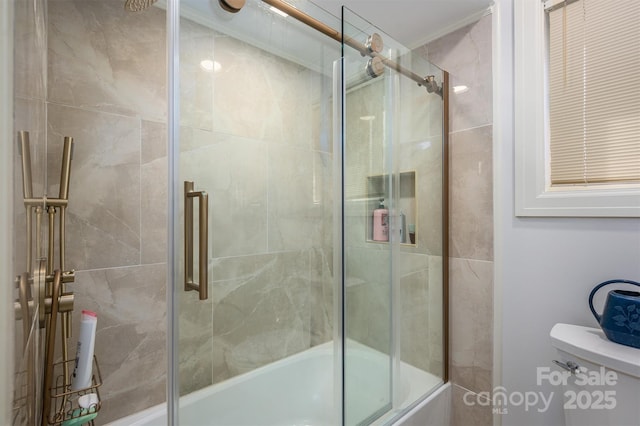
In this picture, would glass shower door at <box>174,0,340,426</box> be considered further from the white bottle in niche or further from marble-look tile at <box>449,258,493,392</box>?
marble-look tile at <box>449,258,493,392</box>

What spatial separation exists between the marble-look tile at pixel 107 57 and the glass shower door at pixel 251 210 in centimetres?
45

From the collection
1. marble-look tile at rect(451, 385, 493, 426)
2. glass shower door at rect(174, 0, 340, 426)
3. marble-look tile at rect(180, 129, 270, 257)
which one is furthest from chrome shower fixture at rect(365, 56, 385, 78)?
marble-look tile at rect(451, 385, 493, 426)

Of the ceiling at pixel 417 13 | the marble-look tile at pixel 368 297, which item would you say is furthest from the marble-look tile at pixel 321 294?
the ceiling at pixel 417 13

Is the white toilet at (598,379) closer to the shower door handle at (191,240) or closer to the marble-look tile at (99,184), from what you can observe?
the shower door handle at (191,240)

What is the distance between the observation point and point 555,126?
1.10 m

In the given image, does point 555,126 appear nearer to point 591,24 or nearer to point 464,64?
point 591,24

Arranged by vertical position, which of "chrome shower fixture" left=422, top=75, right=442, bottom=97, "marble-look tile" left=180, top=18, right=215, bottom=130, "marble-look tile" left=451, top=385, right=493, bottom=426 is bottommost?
"marble-look tile" left=451, top=385, right=493, bottom=426

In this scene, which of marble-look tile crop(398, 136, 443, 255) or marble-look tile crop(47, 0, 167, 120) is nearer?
marble-look tile crop(47, 0, 167, 120)

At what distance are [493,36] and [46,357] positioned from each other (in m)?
2.01

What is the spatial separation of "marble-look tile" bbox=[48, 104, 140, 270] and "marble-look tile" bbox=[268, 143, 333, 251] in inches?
22.2

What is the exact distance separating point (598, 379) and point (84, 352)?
1534 millimetres

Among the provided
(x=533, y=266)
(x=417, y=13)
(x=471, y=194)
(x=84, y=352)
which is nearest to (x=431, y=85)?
(x=417, y=13)

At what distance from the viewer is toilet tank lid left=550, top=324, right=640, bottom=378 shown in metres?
0.78

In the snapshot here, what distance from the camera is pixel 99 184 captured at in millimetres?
1102
